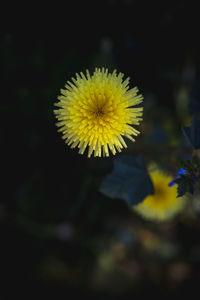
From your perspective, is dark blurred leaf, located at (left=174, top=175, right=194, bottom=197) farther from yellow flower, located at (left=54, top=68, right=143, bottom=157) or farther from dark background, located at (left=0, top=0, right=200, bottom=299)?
dark background, located at (left=0, top=0, right=200, bottom=299)

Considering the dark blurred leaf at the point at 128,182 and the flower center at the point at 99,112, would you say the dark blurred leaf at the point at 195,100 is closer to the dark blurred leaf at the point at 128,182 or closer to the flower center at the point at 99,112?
the dark blurred leaf at the point at 128,182

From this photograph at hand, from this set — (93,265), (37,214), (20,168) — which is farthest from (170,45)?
(93,265)

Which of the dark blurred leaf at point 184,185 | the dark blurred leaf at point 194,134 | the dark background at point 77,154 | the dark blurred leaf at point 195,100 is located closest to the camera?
the dark blurred leaf at point 184,185

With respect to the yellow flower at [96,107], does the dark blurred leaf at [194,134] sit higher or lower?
higher

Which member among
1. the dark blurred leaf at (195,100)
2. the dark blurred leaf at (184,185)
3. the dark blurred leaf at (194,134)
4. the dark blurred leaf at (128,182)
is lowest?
the dark blurred leaf at (184,185)

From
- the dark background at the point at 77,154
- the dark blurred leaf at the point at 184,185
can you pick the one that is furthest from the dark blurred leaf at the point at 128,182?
the dark background at the point at 77,154

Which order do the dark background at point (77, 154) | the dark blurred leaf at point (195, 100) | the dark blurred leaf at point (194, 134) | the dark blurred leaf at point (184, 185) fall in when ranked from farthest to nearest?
the dark background at point (77, 154) → the dark blurred leaf at point (195, 100) → the dark blurred leaf at point (194, 134) → the dark blurred leaf at point (184, 185)

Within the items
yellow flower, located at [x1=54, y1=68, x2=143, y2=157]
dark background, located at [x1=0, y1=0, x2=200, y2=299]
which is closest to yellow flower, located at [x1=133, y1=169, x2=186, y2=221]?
dark background, located at [x1=0, y1=0, x2=200, y2=299]

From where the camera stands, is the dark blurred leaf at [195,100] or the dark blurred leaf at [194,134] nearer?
the dark blurred leaf at [194,134]
